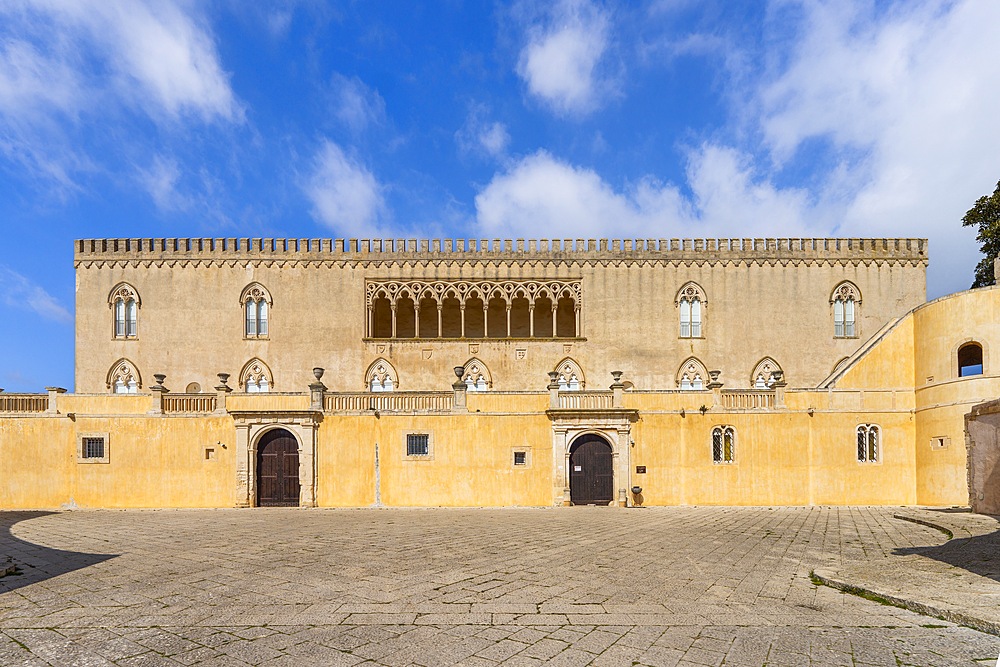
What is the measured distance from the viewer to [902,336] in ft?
80.5

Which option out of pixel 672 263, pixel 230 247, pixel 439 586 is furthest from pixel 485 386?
pixel 439 586

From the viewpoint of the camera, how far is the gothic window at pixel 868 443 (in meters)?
23.5

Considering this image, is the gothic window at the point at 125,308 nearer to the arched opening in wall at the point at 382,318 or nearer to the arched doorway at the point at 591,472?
the arched opening in wall at the point at 382,318

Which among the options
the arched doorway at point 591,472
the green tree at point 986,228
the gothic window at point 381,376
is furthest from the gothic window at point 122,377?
the green tree at point 986,228

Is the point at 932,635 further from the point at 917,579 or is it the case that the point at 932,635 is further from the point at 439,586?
the point at 439,586

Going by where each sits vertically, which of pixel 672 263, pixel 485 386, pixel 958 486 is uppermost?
pixel 672 263

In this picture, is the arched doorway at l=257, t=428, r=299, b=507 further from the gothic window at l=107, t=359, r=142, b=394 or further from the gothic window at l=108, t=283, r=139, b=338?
the gothic window at l=108, t=283, r=139, b=338

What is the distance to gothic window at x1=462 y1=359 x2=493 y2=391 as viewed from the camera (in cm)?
3097

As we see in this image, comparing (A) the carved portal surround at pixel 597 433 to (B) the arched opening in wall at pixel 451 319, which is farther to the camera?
(B) the arched opening in wall at pixel 451 319

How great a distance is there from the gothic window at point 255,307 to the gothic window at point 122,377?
5.31 m

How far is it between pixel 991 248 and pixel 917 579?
2995 centimetres

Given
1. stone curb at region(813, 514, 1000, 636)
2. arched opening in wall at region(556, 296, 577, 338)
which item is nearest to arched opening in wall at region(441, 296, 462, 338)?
arched opening in wall at region(556, 296, 577, 338)

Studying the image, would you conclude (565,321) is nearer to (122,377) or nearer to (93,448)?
(93,448)

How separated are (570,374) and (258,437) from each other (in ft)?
45.4
